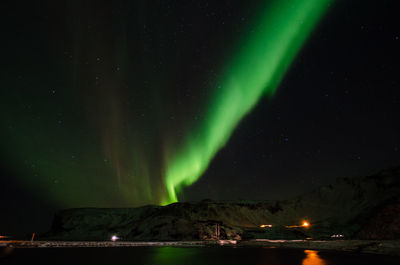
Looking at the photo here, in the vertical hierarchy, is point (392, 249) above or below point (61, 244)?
below

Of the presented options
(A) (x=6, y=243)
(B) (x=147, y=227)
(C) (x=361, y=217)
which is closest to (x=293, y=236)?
(C) (x=361, y=217)

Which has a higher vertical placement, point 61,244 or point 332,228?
point 332,228

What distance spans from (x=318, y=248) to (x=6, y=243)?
324 feet

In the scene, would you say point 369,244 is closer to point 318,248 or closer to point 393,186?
point 318,248

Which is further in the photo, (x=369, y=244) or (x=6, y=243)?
(x=6, y=243)

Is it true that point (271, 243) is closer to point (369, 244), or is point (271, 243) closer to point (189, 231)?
point (369, 244)

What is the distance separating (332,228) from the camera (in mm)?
192125

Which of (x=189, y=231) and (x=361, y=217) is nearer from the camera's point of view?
(x=189, y=231)

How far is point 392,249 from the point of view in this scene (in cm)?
7050

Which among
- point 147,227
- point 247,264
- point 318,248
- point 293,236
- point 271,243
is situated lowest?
point 247,264

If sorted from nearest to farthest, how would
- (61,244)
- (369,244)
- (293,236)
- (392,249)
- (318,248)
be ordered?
(392,249)
(369,244)
(318,248)
(61,244)
(293,236)

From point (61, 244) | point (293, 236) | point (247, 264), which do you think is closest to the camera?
point (247, 264)

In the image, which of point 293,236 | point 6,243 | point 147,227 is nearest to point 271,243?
point 293,236

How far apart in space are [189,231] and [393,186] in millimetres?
129284
